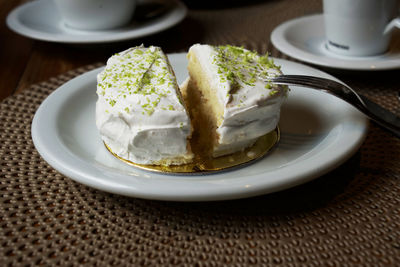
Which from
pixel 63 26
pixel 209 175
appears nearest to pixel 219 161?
pixel 209 175

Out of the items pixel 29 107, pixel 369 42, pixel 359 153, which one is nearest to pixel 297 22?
pixel 369 42

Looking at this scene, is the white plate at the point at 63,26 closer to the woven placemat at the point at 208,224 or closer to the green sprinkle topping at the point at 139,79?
the green sprinkle topping at the point at 139,79

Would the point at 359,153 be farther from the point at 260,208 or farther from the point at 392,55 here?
the point at 392,55

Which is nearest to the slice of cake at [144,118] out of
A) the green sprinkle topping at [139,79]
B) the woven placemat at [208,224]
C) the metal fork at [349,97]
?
the green sprinkle topping at [139,79]

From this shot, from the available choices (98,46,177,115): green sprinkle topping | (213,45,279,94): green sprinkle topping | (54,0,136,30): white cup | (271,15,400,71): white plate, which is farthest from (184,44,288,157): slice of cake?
(54,0,136,30): white cup

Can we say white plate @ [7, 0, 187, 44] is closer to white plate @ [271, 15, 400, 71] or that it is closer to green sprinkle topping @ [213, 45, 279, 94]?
white plate @ [271, 15, 400, 71]

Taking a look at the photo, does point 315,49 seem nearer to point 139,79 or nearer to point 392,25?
point 392,25
